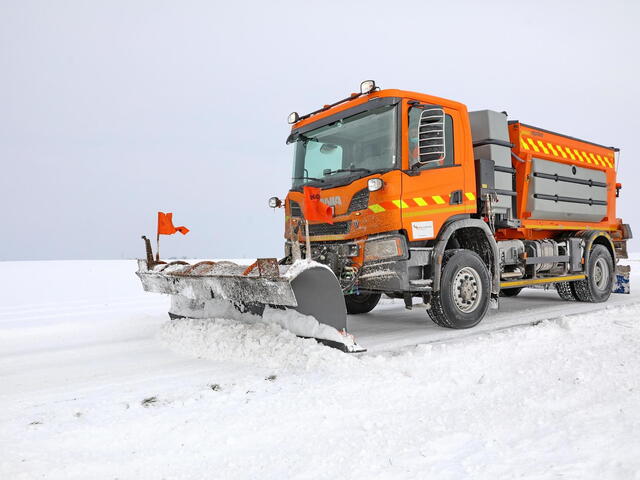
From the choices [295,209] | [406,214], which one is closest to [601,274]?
[406,214]

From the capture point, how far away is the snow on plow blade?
400 centimetres

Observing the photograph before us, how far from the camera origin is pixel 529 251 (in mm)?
7332

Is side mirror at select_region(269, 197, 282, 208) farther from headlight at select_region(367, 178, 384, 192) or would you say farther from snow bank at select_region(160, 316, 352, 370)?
snow bank at select_region(160, 316, 352, 370)

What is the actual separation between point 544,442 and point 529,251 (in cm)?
545

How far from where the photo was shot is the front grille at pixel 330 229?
17.9ft

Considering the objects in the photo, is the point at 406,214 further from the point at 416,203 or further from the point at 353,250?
the point at 353,250

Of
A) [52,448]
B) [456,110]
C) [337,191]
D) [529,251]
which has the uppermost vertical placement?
[456,110]

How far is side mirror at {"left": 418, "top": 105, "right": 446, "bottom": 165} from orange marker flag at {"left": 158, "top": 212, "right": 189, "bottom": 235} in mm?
2810

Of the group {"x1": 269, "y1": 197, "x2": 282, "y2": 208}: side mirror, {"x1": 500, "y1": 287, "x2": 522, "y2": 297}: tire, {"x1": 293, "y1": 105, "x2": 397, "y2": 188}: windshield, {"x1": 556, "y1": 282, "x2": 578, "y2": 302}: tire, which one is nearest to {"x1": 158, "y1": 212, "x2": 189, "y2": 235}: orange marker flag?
{"x1": 269, "y1": 197, "x2": 282, "y2": 208}: side mirror

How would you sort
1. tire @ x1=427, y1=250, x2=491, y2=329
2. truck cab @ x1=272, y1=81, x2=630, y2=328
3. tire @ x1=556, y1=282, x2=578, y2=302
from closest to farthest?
truck cab @ x1=272, y1=81, x2=630, y2=328 → tire @ x1=427, y1=250, x2=491, y2=329 → tire @ x1=556, y1=282, x2=578, y2=302

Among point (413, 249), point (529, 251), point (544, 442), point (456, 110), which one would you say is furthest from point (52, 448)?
point (529, 251)

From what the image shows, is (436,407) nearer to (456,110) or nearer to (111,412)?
(111,412)

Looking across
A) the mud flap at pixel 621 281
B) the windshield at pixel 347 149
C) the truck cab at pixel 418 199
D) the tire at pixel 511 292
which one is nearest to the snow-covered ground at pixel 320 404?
the truck cab at pixel 418 199

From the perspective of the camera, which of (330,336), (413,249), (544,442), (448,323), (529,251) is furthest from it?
(529,251)
